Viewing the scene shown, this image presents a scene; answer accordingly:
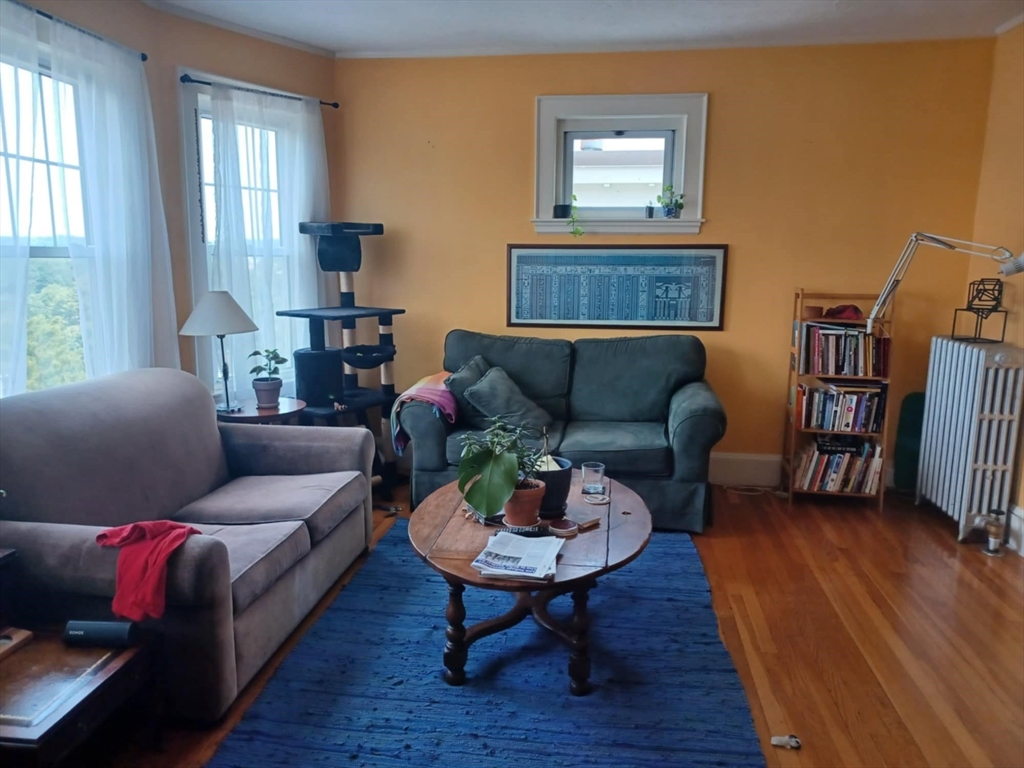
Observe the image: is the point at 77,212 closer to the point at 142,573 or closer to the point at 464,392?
the point at 142,573

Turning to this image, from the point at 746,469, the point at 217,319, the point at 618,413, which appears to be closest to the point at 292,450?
the point at 217,319

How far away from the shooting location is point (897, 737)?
1.93 m

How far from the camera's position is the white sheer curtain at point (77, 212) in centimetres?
242

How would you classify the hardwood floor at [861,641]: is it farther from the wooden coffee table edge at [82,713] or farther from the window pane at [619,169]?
the window pane at [619,169]

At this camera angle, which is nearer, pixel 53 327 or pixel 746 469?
pixel 53 327

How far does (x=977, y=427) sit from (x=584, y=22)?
267 centimetres

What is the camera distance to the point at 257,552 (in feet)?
7.07

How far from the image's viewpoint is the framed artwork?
155 inches

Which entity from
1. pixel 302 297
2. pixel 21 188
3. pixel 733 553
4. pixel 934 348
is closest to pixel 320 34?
pixel 302 297

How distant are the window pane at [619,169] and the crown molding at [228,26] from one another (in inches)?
61.7

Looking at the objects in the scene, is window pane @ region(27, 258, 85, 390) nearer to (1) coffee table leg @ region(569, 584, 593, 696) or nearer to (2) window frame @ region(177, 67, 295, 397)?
(2) window frame @ region(177, 67, 295, 397)

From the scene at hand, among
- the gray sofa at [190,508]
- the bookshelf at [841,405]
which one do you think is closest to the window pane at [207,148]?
the gray sofa at [190,508]

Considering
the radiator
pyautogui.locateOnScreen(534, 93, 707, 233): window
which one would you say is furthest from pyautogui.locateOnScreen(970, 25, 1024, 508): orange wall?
pyautogui.locateOnScreen(534, 93, 707, 233): window

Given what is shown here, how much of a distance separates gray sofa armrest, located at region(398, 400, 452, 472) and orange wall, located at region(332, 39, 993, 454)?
876mm
